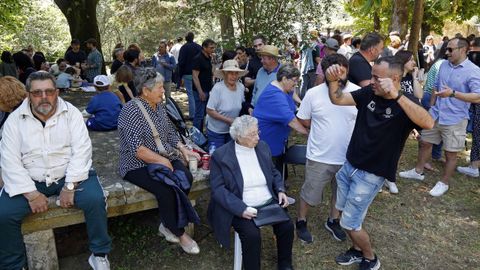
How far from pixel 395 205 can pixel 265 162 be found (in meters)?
2.29

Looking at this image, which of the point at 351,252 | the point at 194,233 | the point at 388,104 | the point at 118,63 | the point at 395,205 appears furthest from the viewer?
the point at 118,63

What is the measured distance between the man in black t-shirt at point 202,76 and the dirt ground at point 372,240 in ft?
7.51

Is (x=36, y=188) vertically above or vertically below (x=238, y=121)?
below

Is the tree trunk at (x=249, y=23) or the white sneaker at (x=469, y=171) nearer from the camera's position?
the white sneaker at (x=469, y=171)

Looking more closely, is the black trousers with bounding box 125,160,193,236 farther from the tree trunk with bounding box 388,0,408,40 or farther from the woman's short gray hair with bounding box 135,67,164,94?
the tree trunk with bounding box 388,0,408,40

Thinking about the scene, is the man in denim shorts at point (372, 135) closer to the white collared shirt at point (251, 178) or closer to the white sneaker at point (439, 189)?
the white collared shirt at point (251, 178)

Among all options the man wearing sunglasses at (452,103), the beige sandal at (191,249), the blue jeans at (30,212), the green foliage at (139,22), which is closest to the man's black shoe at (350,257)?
the beige sandal at (191,249)

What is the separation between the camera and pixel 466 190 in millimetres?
5270

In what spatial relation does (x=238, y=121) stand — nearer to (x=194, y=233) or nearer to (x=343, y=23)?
(x=194, y=233)

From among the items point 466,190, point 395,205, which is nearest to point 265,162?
point 395,205

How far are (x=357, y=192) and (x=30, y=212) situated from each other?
2673 millimetres

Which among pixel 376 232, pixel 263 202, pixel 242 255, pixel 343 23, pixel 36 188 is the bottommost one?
pixel 376 232

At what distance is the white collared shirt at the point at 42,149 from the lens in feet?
9.94

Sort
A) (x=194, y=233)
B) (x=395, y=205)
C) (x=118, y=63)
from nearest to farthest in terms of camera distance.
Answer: (x=194, y=233), (x=395, y=205), (x=118, y=63)
